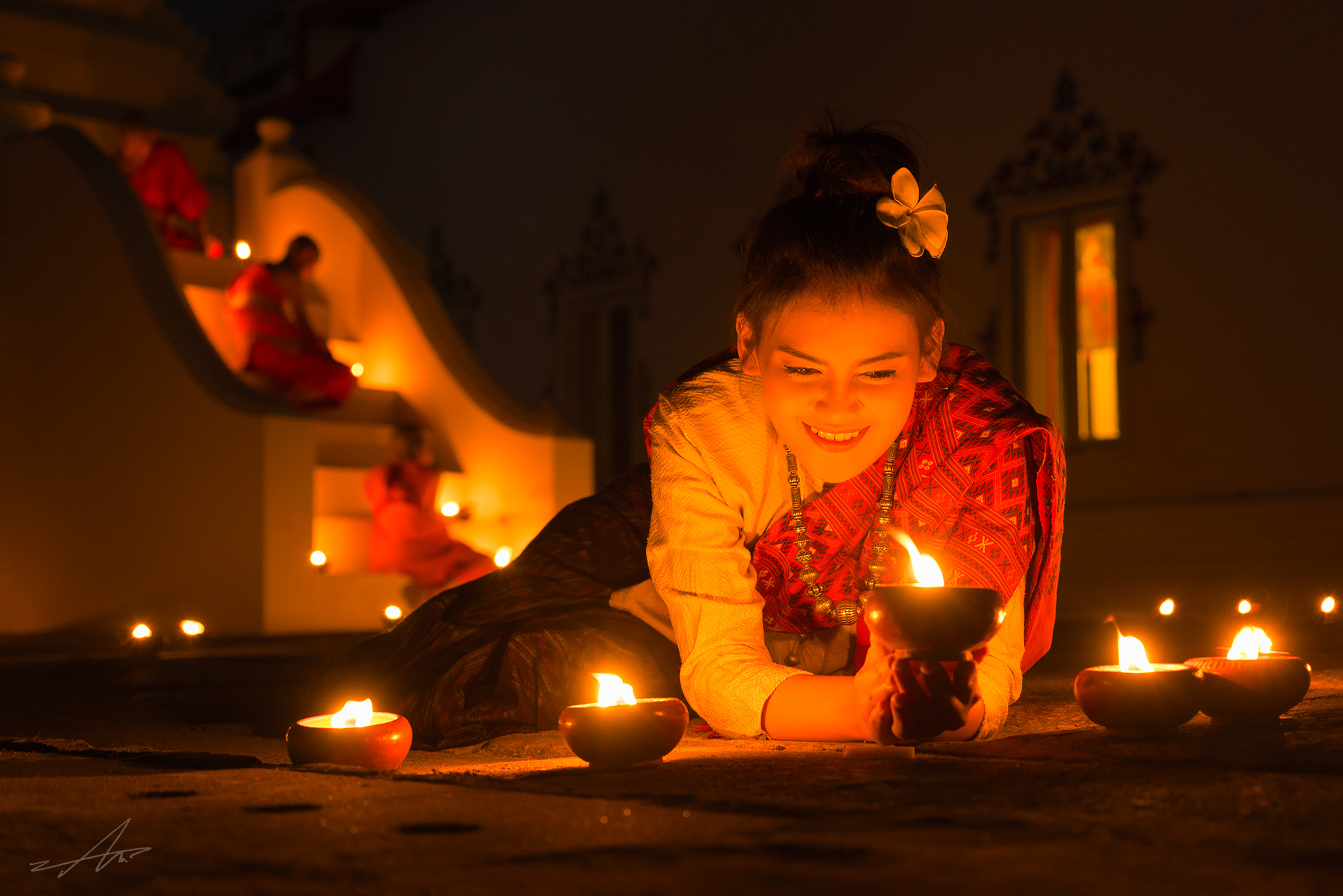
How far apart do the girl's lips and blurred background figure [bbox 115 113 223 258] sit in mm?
6259

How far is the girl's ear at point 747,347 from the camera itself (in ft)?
6.86

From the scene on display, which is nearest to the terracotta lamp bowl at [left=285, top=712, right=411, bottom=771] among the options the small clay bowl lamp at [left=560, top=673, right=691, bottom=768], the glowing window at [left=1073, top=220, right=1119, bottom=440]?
the small clay bowl lamp at [left=560, top=673, right=691, bottom=768]

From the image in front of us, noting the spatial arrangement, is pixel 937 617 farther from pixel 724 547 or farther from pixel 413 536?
pixel 413 536

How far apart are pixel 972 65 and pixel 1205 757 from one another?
24.8 feet

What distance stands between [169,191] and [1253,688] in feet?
23.2

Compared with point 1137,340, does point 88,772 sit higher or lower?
lower

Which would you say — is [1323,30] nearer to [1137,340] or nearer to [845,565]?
[1137,340]

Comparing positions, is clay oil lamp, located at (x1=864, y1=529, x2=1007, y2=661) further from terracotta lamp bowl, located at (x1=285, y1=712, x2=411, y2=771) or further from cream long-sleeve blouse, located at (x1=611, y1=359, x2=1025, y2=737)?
terracotta lamp bowl, located at (x1=285, y1=712, x2=411, y2=771)

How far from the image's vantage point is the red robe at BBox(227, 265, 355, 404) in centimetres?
666

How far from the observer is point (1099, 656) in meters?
3.68

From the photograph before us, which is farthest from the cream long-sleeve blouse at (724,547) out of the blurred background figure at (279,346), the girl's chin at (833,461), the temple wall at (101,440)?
the blurred background figure at (279,346)

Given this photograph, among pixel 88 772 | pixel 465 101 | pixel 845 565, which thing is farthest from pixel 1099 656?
pixel 465 101

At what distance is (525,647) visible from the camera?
248 cm

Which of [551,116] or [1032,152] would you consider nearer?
[1032,152]
